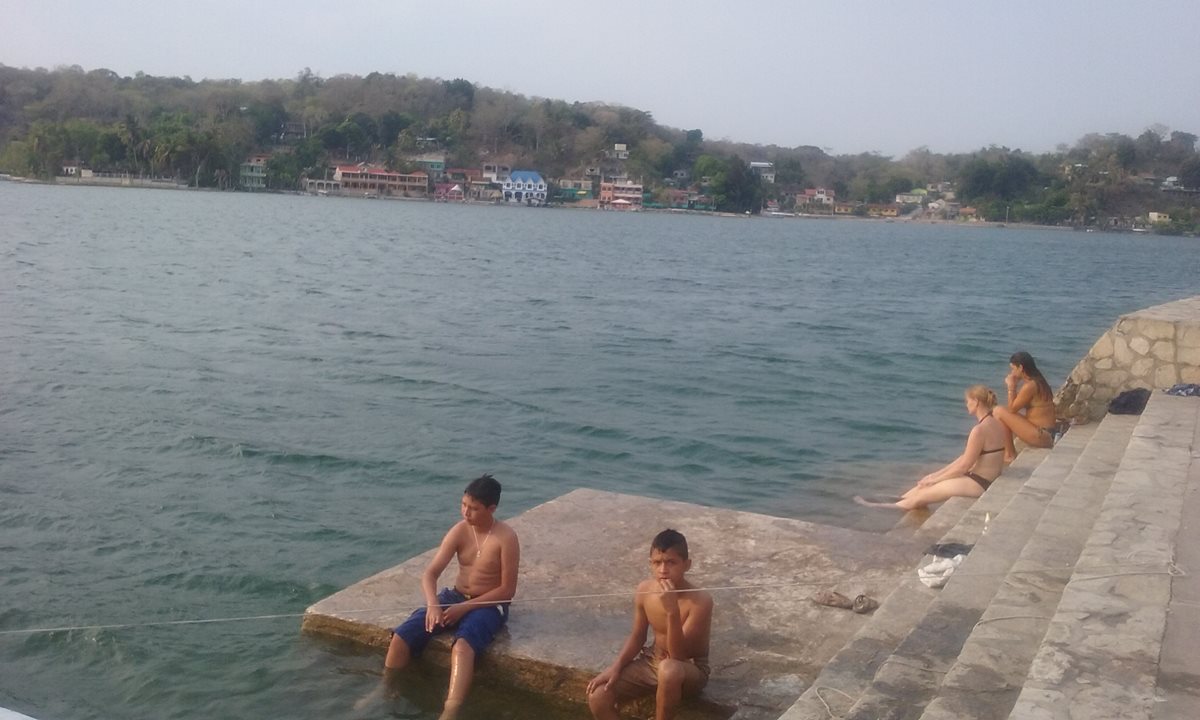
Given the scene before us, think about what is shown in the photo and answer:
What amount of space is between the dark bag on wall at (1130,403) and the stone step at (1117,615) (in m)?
3.18

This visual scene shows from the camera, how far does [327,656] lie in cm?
626

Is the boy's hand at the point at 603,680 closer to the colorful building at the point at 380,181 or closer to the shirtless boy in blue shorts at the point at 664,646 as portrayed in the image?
the shirtless boy in blue shorts at the point at 664,646

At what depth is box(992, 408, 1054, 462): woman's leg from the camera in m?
9.66

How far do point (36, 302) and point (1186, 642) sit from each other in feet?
85.6

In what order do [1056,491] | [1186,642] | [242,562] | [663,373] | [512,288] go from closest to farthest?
1. [1186,642]
2. [1056,491]
3. [242,562]
4. [663,373]
5. [512,288]

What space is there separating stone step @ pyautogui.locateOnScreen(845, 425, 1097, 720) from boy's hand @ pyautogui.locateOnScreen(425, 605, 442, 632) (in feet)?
7.61

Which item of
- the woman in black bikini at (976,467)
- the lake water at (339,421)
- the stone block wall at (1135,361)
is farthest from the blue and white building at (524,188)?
the woman in black bikini at (976,467)

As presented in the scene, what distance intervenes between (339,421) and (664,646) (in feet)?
31.2

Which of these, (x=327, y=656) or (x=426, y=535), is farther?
(x=426, y=535)

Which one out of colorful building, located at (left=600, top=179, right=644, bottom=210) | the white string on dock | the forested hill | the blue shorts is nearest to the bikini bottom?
the white string on dock

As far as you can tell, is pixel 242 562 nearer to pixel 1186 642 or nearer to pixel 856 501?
pixel 856 501

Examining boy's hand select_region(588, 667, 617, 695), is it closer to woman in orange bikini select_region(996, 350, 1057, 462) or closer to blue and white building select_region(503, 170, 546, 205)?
woman in orange bikini select_region(996, 350, 1057, 462)

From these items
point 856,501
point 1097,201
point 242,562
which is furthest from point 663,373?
point 1097,201

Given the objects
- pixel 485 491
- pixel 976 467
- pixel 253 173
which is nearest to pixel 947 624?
pixel 485 491
